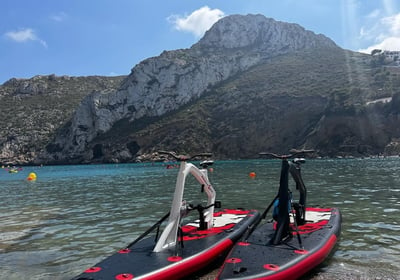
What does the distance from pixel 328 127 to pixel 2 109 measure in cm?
13099

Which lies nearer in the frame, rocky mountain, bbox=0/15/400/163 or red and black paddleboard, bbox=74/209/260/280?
red and black paddleboard, bbox=74/209/260/280

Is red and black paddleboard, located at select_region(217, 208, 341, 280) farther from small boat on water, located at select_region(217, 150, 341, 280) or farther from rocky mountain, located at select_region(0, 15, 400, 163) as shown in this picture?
rocky mountain, located at select_region(0, 15, 400, 163)

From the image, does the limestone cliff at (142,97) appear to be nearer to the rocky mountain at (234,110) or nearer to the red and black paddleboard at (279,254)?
the rocky mountain at (234,110)

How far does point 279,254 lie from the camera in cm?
720

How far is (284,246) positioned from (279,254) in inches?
23.4

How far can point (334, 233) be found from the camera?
894 centimetres

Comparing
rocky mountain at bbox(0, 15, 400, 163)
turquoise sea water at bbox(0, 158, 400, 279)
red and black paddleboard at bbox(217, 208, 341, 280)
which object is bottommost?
turquoise sea water at bbox(0, 158, 400, 279)

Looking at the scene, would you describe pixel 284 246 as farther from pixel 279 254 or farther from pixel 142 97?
pixel 142 97

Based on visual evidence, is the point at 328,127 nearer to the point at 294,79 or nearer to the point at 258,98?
the point at 258,98

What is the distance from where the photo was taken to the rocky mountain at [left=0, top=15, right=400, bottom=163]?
9862 centimetres

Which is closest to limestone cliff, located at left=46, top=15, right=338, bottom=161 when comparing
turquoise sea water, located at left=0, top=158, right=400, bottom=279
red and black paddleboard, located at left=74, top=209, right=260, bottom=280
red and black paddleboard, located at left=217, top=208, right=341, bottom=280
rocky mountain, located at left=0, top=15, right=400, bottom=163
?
rocky mountain, located at left=0, top=15, right=400, bottom=163

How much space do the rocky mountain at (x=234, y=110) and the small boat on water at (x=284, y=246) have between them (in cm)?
9060

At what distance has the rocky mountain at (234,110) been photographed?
324ft

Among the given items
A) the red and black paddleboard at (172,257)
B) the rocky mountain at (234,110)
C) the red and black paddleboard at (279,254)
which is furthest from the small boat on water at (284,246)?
the rocky mountain at (234,110)
